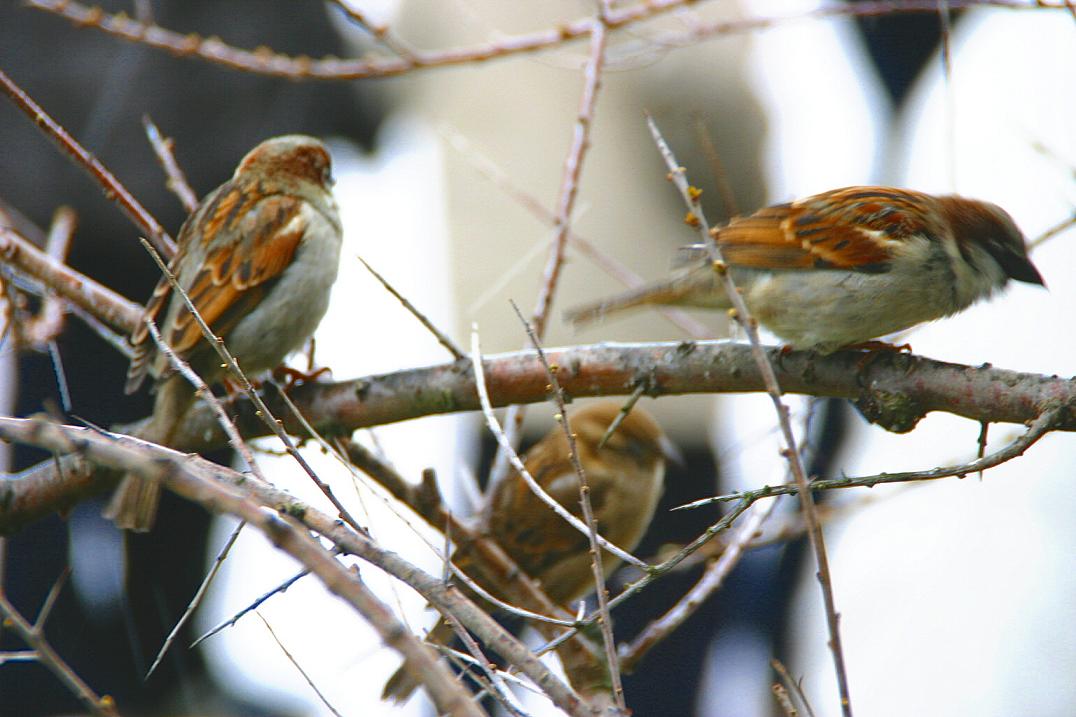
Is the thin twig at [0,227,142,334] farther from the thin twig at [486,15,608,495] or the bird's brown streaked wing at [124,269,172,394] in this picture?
the thin twig at [486,15,608,495]

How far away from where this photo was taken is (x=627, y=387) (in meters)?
3.28

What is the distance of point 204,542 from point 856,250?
485 centimetres

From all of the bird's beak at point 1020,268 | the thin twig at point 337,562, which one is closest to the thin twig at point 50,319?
the thin twig at point 337,562

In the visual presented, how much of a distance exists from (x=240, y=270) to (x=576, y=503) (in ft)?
6.41

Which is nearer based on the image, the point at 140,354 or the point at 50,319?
the point at 50,319

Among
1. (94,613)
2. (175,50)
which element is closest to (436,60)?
(175,50)

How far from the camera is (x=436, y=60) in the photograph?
13.8 ft

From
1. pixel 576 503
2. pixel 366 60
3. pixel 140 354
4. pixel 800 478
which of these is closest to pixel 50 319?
pixel 140 354

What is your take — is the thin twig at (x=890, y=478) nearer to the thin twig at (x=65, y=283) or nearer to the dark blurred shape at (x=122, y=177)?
the thin twig at (x=65, y=283)

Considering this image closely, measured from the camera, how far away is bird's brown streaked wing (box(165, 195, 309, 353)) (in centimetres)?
434

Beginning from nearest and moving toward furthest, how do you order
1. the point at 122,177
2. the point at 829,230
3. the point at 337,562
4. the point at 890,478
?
the point at 337,562, the point at 890,478, the point at 829,230, the point at 122,177

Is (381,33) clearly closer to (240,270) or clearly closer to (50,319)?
(240,270)

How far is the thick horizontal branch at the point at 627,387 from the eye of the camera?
2.90m

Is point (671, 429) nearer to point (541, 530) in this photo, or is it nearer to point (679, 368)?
point (541, 530)
